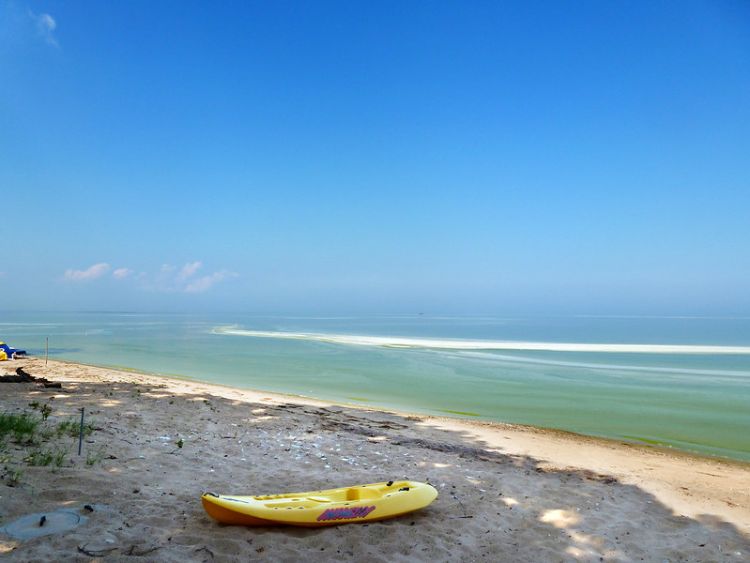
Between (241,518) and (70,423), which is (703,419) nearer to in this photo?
(241,518)

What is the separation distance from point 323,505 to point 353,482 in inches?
66.9

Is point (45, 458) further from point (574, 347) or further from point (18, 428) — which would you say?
point (574, 347)

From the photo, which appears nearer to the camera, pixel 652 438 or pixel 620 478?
pixel 620 478

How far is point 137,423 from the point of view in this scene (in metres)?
9.05

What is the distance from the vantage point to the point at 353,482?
683cm

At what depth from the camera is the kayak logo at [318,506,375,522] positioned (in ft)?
16.7

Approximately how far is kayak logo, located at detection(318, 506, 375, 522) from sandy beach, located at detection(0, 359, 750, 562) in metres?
0.10

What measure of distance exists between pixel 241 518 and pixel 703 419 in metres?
14.5

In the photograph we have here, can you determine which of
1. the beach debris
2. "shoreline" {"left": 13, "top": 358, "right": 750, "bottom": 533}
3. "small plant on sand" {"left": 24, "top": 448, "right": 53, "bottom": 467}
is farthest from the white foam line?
the beach debris

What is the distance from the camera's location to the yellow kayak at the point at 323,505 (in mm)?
4910

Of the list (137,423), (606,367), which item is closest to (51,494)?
(137,423)

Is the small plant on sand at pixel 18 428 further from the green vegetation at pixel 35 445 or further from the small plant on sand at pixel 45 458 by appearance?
the small plant on sand at pixel 45 458

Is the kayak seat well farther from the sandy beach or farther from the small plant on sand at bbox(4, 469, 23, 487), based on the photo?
the small plant on sand at bbox(4, 469, 23, 487)

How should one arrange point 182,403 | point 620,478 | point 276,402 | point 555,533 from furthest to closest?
point 276,402, point 182,403, point 620,478, point 555,533
